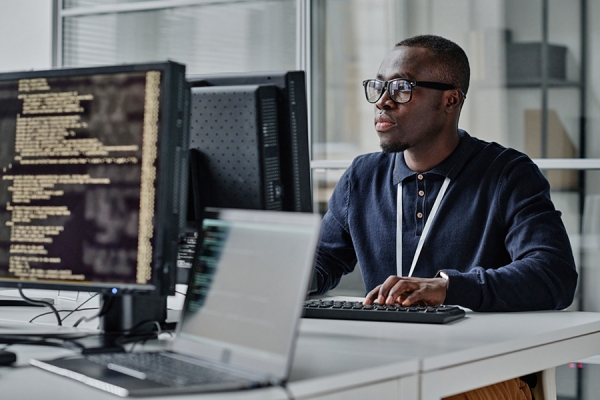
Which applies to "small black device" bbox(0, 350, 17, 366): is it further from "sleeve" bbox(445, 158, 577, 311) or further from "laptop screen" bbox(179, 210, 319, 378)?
"sleeve" bbox(445, 158, 577, 311)

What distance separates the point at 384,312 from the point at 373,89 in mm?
877

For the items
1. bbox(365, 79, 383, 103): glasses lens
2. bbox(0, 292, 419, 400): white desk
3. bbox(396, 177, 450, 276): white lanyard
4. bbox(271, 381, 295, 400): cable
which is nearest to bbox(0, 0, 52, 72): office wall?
bbox(365, 79, 383, 103): glasses lens

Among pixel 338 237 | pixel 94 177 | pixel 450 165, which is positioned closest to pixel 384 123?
pixel 450 165

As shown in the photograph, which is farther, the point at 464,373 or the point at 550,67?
the point at 550,67

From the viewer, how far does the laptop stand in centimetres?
100

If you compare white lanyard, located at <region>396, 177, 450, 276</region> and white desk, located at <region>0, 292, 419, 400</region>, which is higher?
white lanyard, located at <region>396, 177, 450, 276</region>

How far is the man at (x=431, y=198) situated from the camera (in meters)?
2.08

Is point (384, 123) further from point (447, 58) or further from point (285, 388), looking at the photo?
point (285, 388)

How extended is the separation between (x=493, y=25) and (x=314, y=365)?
8.90 ft

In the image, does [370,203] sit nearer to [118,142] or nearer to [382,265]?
[382,265]

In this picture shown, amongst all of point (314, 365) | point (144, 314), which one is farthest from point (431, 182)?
point (314, 365)

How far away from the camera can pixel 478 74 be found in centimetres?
358

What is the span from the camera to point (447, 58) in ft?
8.03

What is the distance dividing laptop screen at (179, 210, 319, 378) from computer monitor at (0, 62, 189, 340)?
10 cm
